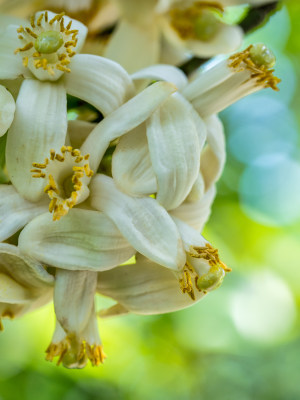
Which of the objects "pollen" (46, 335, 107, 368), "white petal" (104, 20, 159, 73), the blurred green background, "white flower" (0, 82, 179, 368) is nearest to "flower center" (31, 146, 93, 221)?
"white flower" (0, 82, 179, 368)

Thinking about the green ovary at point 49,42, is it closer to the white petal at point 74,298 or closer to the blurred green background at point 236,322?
the white petal at point 74,298

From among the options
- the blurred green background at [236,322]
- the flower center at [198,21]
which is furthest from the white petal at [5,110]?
the blurred green background at [236,322]

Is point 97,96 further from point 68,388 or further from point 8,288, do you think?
point 68,388

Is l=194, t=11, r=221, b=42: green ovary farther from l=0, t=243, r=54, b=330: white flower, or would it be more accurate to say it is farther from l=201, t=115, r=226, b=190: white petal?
l=0, t=243, r=54, b=330: white flower

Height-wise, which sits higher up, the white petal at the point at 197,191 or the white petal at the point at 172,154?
the white petal at the point at 172,154

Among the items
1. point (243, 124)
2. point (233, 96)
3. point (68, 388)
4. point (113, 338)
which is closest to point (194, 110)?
point (233, 96)

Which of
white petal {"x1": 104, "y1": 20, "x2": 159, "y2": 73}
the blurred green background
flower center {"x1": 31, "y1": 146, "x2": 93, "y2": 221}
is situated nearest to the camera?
flower center {"x1": 31, "y1": 146, "x2": 93, "y2": 221}
